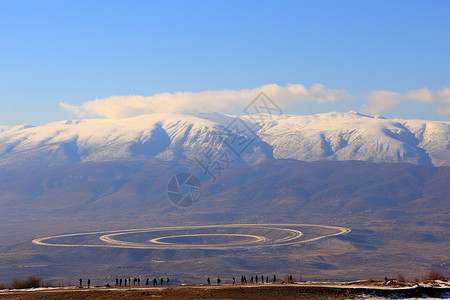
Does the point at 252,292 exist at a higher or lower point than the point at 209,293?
lower

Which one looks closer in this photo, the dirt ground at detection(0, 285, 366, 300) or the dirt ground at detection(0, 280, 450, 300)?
the dirt ground at detection(0, 285, 366, 300)

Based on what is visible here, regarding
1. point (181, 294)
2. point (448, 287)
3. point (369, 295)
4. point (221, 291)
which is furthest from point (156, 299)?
point (448, 287)

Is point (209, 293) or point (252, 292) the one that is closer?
point (209, 293)

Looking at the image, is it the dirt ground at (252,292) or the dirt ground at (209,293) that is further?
the dirt ground at (252,292)

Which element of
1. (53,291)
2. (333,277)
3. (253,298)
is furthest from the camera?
(333,277)

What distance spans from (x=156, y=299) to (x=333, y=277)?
14299 centimetres

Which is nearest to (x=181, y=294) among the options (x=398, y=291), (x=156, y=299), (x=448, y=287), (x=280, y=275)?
(x=156, y=299)

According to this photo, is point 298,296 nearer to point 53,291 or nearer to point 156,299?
point 156,299

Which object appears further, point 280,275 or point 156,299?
point 280,275

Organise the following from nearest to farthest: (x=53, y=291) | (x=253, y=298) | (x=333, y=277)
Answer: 1. (x=253, y=298)
2. (x=53, y=291)
3. (x=333, y=277)

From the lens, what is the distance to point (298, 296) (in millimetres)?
60844

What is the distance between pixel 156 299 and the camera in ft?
199

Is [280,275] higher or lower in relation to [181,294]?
lower

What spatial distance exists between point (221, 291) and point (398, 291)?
17.5 m
